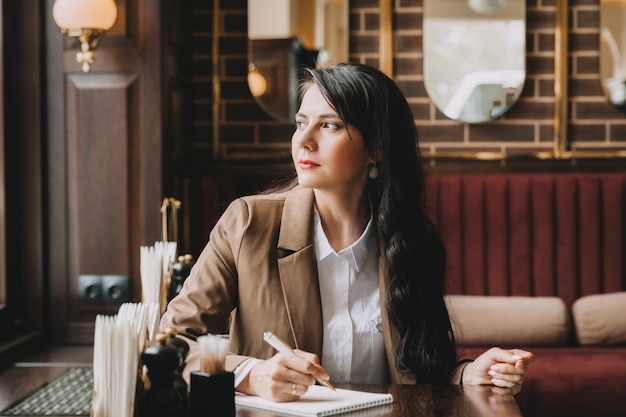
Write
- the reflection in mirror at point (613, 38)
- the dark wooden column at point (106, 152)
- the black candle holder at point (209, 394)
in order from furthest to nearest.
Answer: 1. the reflection in mirror at point (613, 38)
2. the dark wooden column at point (106, 152)
3. the black candle holder at point (209, 394)

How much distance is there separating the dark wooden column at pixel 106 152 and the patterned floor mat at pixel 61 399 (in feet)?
2.29

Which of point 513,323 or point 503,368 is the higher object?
point 503,368

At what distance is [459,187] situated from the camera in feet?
14.5

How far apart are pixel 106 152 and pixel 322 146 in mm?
2053

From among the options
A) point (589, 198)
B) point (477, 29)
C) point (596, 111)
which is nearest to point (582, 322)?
point (589, 198)

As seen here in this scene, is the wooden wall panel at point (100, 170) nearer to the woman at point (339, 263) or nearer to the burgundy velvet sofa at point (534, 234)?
the burgundy velvet sofa at point (534, 234)

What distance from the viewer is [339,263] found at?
2.26 meters

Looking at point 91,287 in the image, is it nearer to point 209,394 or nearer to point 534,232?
point 534,232

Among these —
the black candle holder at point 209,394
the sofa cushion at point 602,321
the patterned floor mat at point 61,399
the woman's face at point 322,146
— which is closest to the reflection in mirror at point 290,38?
the sofa cushion at point 602,321

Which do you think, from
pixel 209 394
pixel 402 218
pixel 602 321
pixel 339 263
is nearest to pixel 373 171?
pixel 402 218

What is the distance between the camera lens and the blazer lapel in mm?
2164

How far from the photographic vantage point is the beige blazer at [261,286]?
2158 millimetres

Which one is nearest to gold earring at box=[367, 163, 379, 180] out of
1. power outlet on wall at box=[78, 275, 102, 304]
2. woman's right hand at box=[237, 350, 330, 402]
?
woman's right hand at box=[237, 350, 330, 402]

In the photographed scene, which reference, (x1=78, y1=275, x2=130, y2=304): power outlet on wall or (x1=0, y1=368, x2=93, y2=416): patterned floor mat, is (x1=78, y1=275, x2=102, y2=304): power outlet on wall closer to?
(x1=78, y1=275, x2=130, y2=304): power outlet on wall
